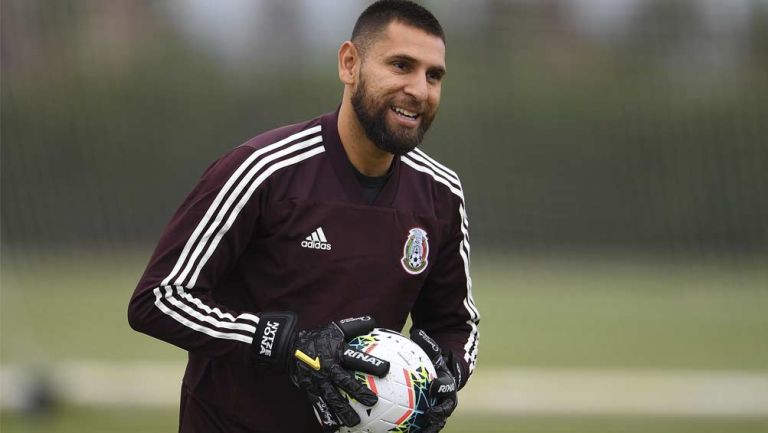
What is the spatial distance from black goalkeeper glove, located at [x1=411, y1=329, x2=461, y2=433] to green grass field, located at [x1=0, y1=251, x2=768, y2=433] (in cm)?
431

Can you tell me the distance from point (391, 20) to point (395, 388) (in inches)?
44.7

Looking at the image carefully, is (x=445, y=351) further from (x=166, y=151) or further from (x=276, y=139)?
(x=166, y=151)

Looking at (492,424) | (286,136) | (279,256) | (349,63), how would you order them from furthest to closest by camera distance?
(492,424) < (349,63) < (286,136) < (279,256)

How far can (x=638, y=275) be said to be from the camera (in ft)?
42.7

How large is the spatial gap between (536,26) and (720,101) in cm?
193

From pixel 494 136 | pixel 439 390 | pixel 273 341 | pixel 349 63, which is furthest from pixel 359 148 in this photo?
pixel 494 136

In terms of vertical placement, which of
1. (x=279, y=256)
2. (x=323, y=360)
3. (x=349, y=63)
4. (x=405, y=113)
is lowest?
(x=323, y=360)

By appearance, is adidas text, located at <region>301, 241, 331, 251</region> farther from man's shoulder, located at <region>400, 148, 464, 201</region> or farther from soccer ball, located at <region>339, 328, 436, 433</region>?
man's shoulder, located at <region>400, 148, 464, 201</region>

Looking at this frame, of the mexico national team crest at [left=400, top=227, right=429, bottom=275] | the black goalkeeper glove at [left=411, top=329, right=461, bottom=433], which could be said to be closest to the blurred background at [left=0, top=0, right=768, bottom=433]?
the mexico national team crest at [left=400, top=227, right=429, bottom=275]

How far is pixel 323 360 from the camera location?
304 centimetres

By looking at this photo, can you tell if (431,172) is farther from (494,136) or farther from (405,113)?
(494,136)

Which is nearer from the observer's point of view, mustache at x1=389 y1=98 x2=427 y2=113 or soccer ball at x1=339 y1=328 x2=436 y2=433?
soccer ball at x1=339 y1=328 x2=436 y2=433

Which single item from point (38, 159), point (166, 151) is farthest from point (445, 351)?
point (166, 151)

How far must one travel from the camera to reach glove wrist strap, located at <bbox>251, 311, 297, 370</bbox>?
10.2 ft
